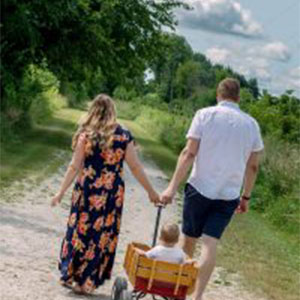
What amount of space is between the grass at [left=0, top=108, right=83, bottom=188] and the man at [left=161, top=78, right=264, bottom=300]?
9351 millimetres

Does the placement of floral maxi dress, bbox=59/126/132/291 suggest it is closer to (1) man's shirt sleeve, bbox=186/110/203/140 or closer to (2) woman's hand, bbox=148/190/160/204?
(2) woman's hand, bbox=148/190/160/204

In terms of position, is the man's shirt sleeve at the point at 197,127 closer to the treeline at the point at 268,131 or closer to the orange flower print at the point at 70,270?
the orange flower print at the point at 70,270

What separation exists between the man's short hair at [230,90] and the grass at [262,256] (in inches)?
131

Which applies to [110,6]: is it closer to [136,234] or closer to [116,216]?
[136,234]

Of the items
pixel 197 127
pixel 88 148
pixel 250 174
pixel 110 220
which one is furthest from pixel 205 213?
pixel 88 148

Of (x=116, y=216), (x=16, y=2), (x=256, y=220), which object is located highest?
(x=16, y=2)

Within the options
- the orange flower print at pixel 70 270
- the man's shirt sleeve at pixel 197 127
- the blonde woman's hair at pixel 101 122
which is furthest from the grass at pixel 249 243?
the blonde woman's hair at pixel 101 122

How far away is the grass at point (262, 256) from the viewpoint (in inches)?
427

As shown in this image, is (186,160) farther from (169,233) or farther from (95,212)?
(95,212)

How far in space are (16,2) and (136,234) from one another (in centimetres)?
1526

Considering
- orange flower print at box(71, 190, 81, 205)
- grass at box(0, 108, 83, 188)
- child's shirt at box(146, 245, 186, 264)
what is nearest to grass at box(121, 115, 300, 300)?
orange flower print at box(71, 190, 81, 205)

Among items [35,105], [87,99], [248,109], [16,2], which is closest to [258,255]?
[16,2]

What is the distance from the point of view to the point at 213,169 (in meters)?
7.48

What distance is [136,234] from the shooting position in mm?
13414
